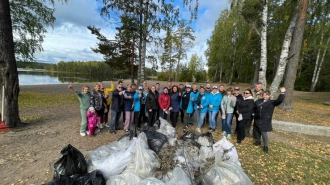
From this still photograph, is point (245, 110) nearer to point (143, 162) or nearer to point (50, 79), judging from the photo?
point (143, 162)

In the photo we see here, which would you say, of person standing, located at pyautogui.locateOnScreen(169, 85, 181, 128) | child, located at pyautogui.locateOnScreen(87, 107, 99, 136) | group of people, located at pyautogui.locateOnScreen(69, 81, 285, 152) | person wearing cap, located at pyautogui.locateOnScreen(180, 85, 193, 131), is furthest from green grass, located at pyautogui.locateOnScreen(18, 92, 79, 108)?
person wearing cap, located at pyautogui.locateOnScreen(180, 85, 193, 131)

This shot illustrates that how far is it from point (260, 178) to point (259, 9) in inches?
410

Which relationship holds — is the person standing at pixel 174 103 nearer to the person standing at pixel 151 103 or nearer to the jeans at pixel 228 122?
the person standing at pixel 151 103

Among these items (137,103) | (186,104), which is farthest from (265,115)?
(137,103)

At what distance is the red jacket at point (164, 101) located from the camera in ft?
19.5

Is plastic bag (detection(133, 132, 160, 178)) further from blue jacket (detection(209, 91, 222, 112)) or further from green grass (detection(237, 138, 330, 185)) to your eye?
blue jacket (detection(209, 91, 222, 112))

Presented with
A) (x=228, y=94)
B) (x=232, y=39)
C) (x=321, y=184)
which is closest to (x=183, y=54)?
(x=232, y=39)

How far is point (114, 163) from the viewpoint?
2730mm

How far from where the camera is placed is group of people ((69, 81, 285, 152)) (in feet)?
16.1

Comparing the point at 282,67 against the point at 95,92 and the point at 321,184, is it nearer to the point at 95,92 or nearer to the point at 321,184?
the point at 321,184

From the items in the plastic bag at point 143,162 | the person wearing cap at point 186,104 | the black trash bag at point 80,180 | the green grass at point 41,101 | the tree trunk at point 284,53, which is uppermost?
the tree trunk at point 284,53

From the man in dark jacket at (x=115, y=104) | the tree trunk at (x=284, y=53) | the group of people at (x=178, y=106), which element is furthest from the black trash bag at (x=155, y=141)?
the tree trunk at (x=284, y=53)

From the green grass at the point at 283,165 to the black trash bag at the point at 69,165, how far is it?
10.3 ft

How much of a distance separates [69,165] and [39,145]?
8.23ft
